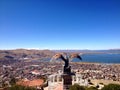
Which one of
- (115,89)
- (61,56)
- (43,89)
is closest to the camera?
(61,56)

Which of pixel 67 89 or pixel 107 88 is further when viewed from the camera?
pixel 107 88

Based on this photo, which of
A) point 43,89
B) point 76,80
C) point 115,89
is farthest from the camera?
point 76,80

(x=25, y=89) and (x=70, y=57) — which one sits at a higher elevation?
(x=70, y=57)

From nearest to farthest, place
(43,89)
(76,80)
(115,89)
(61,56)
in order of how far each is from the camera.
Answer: (61,56), (115,89), (43,89), (76,80)

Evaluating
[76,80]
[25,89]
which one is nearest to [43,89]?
[25,89]

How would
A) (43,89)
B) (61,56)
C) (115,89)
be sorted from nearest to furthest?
(61,56) → (115,89) → (43,89)

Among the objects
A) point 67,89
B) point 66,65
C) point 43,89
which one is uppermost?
point 66,65

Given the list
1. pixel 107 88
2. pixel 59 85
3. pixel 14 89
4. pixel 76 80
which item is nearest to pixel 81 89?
pixel 107 88

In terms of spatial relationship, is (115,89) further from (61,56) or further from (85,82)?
(61,56)

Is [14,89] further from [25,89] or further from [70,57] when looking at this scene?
[70,57]
